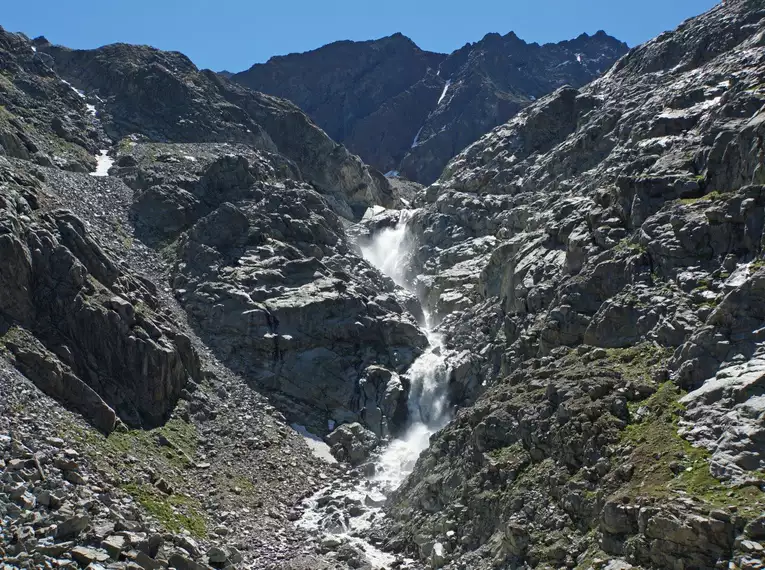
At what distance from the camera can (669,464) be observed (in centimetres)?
2995

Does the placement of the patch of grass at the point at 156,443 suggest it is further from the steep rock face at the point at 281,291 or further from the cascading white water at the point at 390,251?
the cascading white water at the point at 390,251

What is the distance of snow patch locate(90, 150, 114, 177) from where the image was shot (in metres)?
89.4

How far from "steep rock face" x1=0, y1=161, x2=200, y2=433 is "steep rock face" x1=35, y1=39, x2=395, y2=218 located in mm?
58949

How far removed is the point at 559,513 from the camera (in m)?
32.6

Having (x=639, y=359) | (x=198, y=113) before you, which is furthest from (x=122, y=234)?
(x=639, y=359)

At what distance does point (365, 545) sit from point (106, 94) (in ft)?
328

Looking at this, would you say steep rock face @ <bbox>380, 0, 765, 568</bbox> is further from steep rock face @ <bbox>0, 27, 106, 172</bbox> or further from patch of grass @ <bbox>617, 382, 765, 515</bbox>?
steep rock face @ <bbox>0, 27, 106, 172</bbox>

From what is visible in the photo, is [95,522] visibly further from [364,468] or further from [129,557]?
[364,468]

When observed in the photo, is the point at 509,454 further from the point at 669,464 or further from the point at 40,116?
the point at 40,116

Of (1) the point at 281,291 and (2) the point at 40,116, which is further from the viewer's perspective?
(2) the point at 40,116

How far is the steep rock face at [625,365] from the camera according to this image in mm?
28969

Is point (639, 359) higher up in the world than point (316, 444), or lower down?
higher up

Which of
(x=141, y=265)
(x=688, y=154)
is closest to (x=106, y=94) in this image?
(x=141, y=265)

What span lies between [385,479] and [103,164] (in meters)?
62.0
